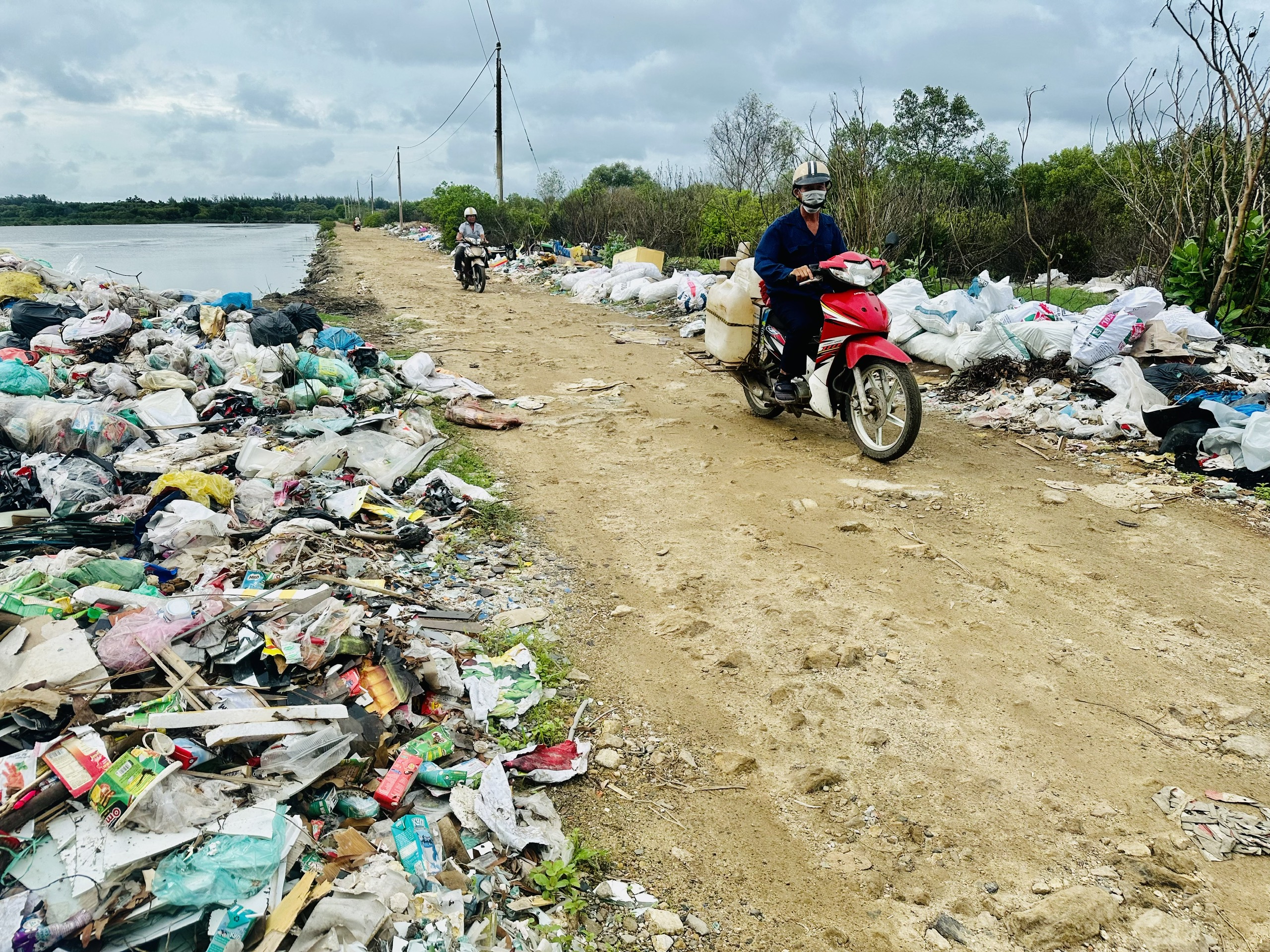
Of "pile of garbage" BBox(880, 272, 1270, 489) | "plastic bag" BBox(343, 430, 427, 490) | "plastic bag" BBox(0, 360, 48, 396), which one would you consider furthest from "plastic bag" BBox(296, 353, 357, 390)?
"pile of garbage" BBox(880, 272, 1270, 489)

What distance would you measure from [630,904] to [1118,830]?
138cm

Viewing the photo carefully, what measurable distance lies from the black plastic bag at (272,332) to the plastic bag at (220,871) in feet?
21.9

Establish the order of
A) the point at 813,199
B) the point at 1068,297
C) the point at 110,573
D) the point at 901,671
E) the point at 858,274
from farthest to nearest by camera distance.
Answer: the point at 1068,297, the point at 813,199, the point at 858,274, the point at 110,573, the point at 901,671

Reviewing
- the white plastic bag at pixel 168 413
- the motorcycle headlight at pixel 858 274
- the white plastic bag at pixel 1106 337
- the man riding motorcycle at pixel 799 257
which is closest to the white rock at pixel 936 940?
the motorcycle headlight at pixel 858 274

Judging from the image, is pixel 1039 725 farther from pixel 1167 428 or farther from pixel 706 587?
pixel 1167 428

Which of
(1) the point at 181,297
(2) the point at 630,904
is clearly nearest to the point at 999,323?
(2) the point at 630,904

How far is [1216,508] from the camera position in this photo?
177 inches

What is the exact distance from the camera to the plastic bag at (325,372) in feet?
22.4

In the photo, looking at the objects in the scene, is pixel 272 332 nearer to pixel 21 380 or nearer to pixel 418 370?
pixel 418 370

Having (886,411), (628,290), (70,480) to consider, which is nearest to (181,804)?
(70,480)

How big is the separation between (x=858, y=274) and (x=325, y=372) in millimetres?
4534

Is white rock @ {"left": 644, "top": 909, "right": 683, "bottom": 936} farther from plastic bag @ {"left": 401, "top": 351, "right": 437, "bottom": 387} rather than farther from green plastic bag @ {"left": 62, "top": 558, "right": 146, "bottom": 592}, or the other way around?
plastic bag @ {"left": 401, "top": 351, "right": 437, "bottom": 387}

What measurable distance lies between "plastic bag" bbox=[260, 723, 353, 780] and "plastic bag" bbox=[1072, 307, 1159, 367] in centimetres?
654

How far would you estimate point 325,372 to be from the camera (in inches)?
271
